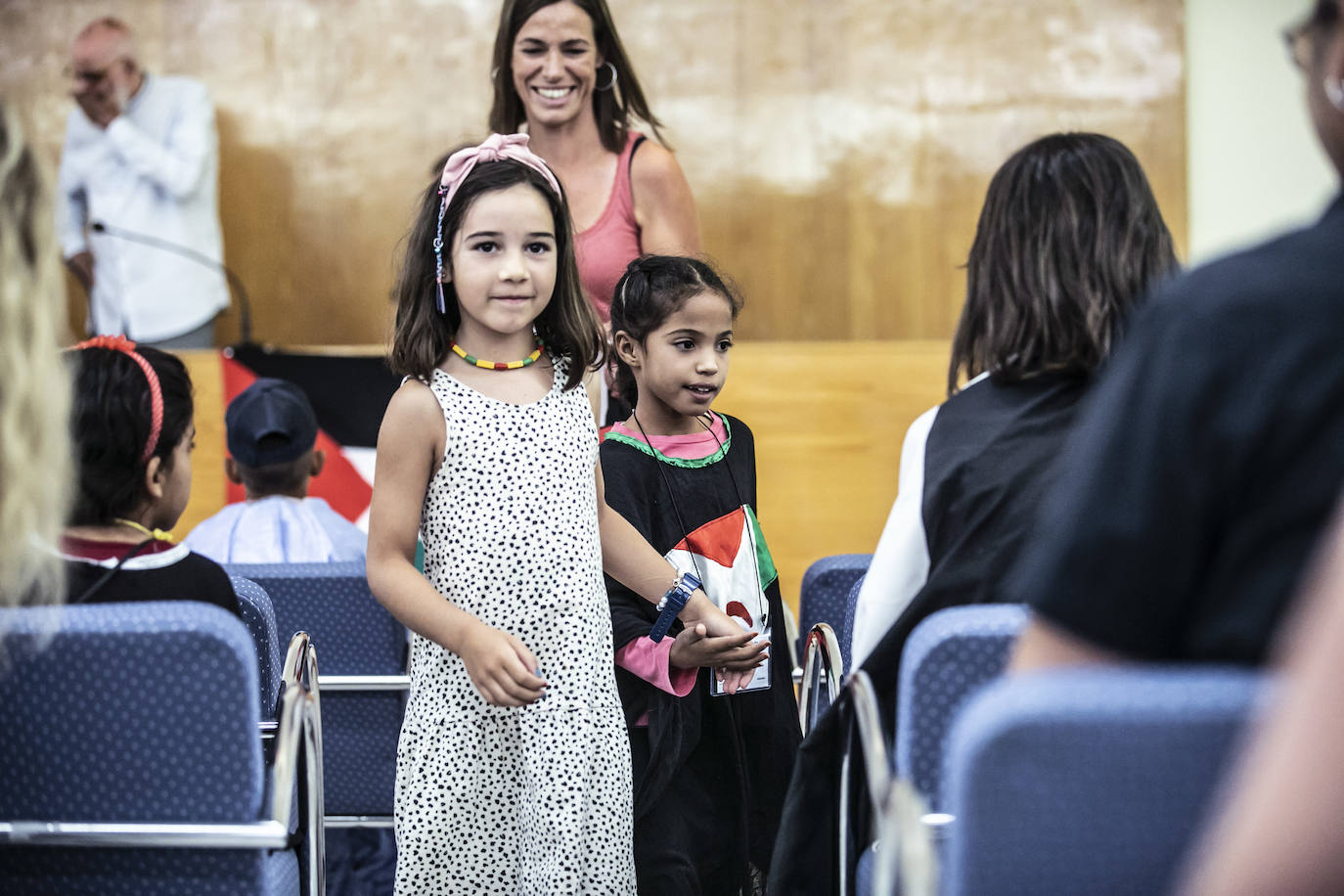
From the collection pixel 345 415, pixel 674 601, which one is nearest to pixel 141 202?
pixel 345 415

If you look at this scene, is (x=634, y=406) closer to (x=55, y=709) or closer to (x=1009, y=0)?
(x=55, y=709)

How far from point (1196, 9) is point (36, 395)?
18.0 ft

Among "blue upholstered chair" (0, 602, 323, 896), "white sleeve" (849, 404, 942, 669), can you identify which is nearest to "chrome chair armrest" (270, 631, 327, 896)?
"blue upholstered chair" (0, 602, 323, 896)

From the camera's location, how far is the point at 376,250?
5801 mm

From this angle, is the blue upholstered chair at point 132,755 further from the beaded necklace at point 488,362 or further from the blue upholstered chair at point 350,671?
the blue upholstered chair at point 350,671

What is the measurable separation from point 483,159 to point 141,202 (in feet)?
12.7

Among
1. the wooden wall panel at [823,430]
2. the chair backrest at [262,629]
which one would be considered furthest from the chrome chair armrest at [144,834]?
the wooden wall panel at [823,430]

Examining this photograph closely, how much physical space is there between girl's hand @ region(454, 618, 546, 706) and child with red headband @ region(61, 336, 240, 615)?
34 cm

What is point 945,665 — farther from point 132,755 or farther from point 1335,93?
point 132,755

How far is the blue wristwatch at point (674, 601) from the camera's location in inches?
70.4

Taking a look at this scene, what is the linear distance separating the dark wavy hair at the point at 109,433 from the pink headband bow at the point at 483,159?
0.46 metres

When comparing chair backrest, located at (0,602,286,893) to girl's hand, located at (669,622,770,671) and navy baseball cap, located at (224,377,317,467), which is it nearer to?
girl's hand, located at (669,622,770,671)

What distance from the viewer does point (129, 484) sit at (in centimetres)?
161

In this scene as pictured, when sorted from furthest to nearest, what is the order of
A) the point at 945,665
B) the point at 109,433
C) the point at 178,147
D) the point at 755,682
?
1. the point at 178,147
2. the point at 755,682
3. the point at 109,433
4. the point at 945,665
